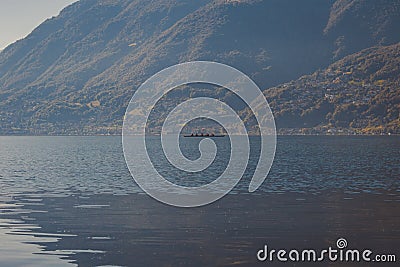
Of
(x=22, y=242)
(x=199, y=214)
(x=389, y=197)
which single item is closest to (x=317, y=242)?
(x=199, y=214)

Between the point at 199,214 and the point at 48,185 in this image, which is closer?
the point at 199,214

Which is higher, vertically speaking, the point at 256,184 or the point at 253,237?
the point at 256,184

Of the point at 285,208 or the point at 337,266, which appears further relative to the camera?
the point at 285,208

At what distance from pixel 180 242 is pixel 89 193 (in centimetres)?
3413

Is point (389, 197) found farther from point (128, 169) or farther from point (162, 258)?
point (128, 169)

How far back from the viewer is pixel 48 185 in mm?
89562

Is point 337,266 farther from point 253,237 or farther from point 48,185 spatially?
point 48,185

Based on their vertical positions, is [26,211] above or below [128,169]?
below

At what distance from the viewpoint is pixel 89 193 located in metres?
79.0

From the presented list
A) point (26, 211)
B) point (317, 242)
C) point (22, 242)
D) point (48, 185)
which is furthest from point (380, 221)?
point (48, 185)

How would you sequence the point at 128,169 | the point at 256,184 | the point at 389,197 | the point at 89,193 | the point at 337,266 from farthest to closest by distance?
the point at 128,169, the point at 256,184, the point at 89,193, the point at 389,197, the point at 337,266

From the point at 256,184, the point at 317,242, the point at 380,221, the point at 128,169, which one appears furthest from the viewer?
the point at 128,169

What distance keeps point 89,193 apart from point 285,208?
26.5 metres

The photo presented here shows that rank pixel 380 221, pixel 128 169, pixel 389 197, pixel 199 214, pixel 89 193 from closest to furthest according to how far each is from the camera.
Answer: pixel 380 221 < pixel 199 214 < pixel 389 197 < pixel 89 193 < pixel 128 169
